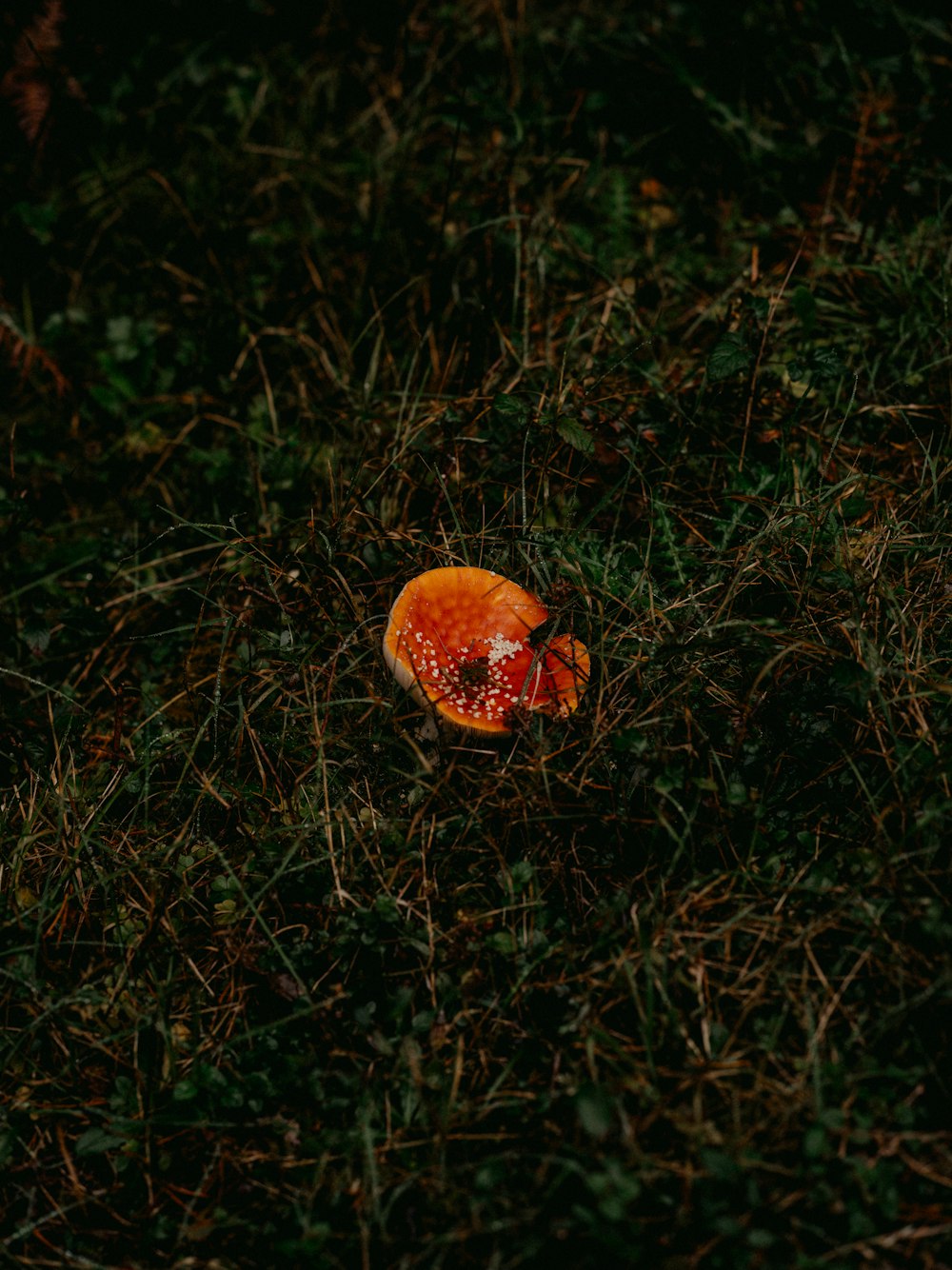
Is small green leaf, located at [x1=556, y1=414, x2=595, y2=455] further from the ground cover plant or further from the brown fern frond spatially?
the brown fern frond

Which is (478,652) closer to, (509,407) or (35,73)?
(509,407)

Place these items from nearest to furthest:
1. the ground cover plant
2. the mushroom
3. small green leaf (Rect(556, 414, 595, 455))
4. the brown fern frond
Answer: the ground cover plant → the mushroom → small green leaf (Rect(556, 414, 595, 455)) → the brown fern frond

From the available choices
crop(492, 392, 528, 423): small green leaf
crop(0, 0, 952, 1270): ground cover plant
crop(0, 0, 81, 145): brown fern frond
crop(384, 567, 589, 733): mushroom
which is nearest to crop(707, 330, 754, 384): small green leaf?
crop(0, 0, 952, 1270): ground cover plant

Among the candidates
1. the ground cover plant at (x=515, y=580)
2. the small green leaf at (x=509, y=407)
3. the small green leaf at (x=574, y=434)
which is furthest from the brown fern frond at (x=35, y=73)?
the small green leaf at (x=574, y=434)

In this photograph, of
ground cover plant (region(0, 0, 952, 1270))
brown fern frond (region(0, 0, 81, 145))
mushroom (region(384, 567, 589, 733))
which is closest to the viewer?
ground cover plant (region(0, 0, 952, 1270))

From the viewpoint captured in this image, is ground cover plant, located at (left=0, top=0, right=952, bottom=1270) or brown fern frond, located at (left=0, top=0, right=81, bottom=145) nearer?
ground cover plant, located at (left=0, top=0, right=952, bottom=1270)

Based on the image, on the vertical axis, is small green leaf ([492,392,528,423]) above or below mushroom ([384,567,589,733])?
above

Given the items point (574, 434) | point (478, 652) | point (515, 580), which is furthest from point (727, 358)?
point (478, 652)
